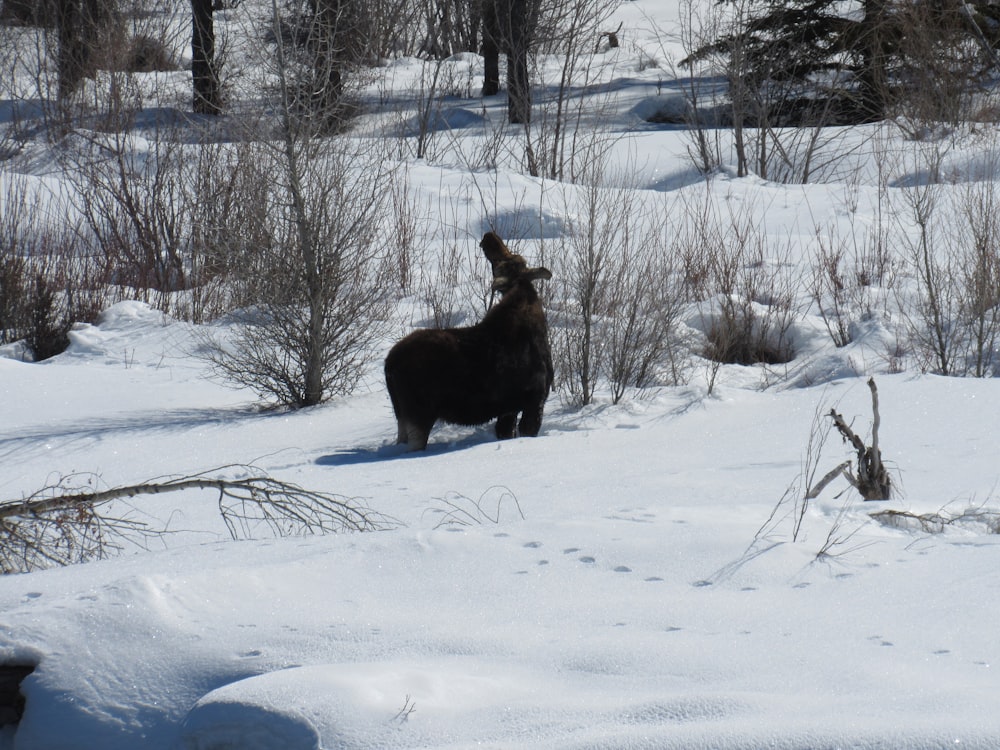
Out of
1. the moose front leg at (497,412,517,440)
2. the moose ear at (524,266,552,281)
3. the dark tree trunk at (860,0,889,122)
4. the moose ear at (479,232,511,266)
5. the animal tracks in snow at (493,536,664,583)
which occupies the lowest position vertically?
the moose front leg at (497,412,517,440)

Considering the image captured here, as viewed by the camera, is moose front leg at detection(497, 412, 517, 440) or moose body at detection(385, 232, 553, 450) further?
moose front leg at detection(497, 412, 517, 440)

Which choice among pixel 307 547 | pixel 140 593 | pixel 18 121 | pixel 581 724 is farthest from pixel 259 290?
pixel 18 121

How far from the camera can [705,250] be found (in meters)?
10.7

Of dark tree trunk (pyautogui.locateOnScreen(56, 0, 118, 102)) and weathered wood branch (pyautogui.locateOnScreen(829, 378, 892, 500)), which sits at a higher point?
dark tree trunk (pyautogui.locateOnScreen(56, 0, 118, 102))

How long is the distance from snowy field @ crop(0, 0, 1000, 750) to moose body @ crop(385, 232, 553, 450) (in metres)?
0.24

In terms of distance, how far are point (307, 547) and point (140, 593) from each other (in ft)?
2.33

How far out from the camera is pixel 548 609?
10.3 feet

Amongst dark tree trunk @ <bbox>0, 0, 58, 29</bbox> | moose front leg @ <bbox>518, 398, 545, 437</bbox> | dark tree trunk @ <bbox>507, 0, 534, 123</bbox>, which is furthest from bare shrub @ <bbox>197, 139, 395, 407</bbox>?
dark tree trunk @ <bbox>0, 0, 58, 29</bbox>

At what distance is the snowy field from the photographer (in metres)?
2.45

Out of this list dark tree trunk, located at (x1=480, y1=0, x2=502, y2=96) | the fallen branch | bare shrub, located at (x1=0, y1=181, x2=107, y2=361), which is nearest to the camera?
the fallen branch

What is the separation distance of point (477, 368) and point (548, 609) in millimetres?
3037

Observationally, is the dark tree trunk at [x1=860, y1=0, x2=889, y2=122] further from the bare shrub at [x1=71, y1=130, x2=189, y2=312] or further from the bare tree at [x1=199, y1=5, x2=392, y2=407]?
the bare tree at [x1=199, y1=5, x2=392, y2=407]

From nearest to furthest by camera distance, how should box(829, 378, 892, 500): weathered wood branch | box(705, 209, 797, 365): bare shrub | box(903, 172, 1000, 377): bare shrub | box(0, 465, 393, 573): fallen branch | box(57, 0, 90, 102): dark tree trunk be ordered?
box(0, 465, 393, 573): fallen branch
box(829, 378, 892, 500): weathered wood branch
box(903, 172, 1000, 377): bare shrub
box(705, 209, 797, 365): bare shrub
box(57, 0, 90, 102): dark tree trunk

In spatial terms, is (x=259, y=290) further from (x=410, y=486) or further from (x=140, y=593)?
(x=140, y=593)
